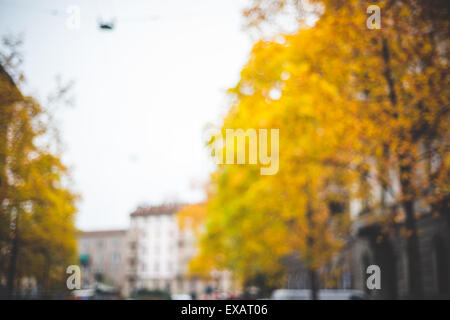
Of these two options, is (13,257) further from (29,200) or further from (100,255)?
(100,255)

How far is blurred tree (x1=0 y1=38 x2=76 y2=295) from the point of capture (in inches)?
299

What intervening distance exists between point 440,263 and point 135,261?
41.7 feet

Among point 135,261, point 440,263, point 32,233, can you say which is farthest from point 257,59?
point 440,263

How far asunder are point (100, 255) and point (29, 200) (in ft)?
6.14

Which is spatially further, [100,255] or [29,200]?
[100,255]

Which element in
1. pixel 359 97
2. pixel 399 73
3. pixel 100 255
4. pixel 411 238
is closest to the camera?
pixel 100 255

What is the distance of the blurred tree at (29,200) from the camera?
7602mm

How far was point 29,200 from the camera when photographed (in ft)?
27.1

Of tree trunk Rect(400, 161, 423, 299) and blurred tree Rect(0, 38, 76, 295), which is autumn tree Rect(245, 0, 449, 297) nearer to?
tree trunk Rect(400, 161, 423, 299)

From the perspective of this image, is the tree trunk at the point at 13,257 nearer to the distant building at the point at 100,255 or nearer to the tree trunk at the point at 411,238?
the distant building at the point at 100,255

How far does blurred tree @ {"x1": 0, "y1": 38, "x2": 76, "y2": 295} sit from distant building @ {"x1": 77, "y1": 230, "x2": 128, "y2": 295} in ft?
0.81

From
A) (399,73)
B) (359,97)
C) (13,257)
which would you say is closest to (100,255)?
(13,257)

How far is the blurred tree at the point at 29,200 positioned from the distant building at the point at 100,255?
0.25 metres
